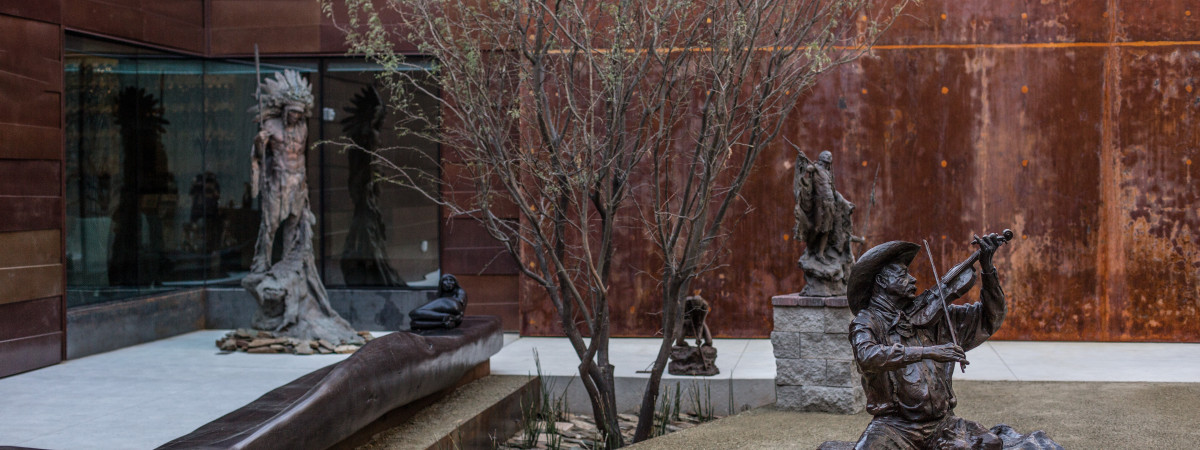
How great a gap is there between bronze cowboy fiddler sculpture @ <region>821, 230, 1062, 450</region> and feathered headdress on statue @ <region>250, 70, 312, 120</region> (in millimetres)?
8162

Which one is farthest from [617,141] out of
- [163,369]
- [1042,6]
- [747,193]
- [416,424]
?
[1042,6]

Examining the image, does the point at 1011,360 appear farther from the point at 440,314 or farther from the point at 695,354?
the point at 440,314

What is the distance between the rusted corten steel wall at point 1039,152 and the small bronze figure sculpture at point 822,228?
119 inches

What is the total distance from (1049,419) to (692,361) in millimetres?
3311

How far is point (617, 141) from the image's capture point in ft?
27.0

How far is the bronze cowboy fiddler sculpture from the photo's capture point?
481cm

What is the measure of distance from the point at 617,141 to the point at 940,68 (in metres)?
5.32

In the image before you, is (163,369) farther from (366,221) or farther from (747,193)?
(747,193)

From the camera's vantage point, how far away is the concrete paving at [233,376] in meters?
7.70

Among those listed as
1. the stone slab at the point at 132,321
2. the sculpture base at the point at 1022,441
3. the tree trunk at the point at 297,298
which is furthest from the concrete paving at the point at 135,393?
the sculpture base at the point at 1022,441

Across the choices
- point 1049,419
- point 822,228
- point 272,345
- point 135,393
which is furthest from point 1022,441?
point 272,345

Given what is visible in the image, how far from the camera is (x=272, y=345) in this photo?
11.2 m

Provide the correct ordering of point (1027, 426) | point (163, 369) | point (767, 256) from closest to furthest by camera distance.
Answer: point (1027, 426)
point (163, 369)
point (767, 256)

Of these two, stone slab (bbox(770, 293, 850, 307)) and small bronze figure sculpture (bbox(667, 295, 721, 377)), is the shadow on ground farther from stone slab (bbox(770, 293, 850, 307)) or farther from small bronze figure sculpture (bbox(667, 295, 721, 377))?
small bronze figure sculpture (bbox(667, 295, 721, 377))
